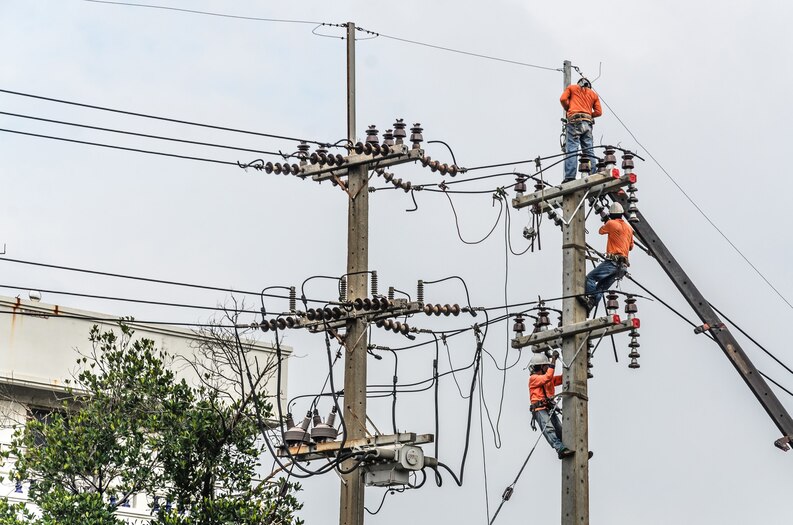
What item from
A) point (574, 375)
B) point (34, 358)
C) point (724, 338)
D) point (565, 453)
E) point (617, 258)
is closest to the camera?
point (565, 453)

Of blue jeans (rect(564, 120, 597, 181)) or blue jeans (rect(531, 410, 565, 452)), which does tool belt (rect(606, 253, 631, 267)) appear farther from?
blue jeans (rect(531, 410, 565, 452))

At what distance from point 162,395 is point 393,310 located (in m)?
5.00

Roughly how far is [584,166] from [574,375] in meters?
2.73

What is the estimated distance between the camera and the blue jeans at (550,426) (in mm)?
21906

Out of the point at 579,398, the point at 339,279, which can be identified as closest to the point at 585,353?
the point at 579,398

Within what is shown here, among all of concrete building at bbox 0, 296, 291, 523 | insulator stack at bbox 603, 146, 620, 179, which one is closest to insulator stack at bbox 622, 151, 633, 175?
insulator stack at bbox 603, 146, 620, 179

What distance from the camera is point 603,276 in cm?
2247

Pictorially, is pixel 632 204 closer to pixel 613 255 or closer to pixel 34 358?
pixel 613 255

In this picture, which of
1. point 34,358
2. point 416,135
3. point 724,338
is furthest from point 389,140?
point 34,358

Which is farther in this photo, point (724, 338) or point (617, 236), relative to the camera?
point (724, 338)

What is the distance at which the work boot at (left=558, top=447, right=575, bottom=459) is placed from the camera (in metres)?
21.3

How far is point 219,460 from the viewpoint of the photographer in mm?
25734

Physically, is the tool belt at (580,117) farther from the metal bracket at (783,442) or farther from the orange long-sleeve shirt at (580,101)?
the metal bracket at (783,442)

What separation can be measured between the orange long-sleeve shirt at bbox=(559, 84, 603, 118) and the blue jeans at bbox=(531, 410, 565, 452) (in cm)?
436
